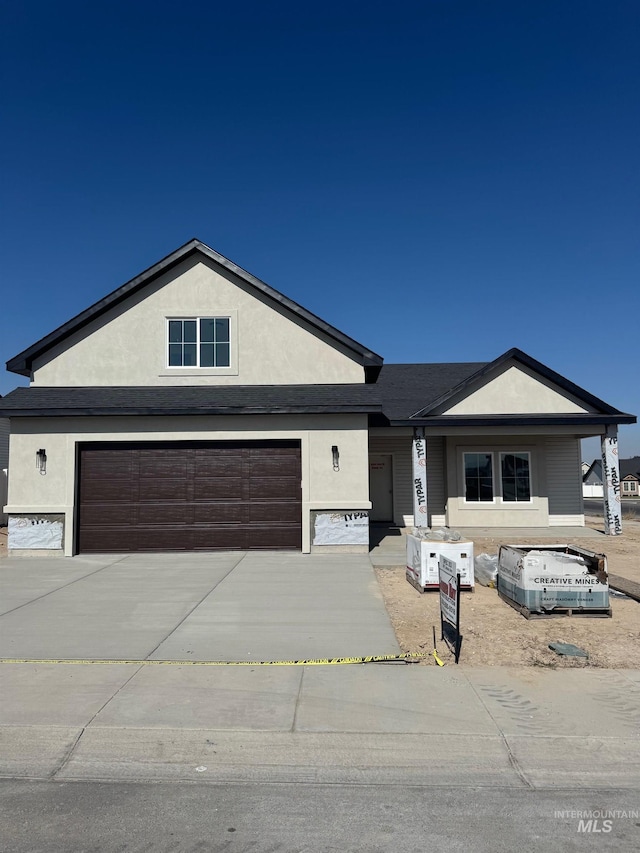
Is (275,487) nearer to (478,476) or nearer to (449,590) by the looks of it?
(449,590)

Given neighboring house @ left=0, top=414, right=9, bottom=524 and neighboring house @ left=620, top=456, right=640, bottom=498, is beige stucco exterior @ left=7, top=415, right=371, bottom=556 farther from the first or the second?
neighboring house @ left=620, top=456, right=640, bottom=498

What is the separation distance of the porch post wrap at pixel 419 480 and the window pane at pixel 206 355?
5727 millimetres

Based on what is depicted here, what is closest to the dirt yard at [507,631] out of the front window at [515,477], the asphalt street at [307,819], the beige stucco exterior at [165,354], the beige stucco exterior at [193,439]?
the asphalt street at [307,819]

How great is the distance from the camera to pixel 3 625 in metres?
7.12

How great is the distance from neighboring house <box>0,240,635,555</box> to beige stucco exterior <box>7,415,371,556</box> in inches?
1.3

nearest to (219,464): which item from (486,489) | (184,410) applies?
(184,410)

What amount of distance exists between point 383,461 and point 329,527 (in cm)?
564

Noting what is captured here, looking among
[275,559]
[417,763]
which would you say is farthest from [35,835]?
[275,559]

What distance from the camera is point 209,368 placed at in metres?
13.8

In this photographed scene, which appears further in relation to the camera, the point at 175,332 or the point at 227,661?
the point at 175,332

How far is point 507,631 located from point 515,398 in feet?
31.9

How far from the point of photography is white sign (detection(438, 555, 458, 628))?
5908 mm

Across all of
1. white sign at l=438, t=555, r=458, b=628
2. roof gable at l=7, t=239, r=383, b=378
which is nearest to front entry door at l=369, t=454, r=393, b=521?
roof gable at l=7, t=239, r=383, b=378

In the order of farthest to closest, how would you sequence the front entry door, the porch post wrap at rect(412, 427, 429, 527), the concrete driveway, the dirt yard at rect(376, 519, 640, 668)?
the front entry door
the porch post wrap at rect(412, 427, 429, 527)
the concrete driveway
the dirt yard at rect(376, 519, 640, 668)
